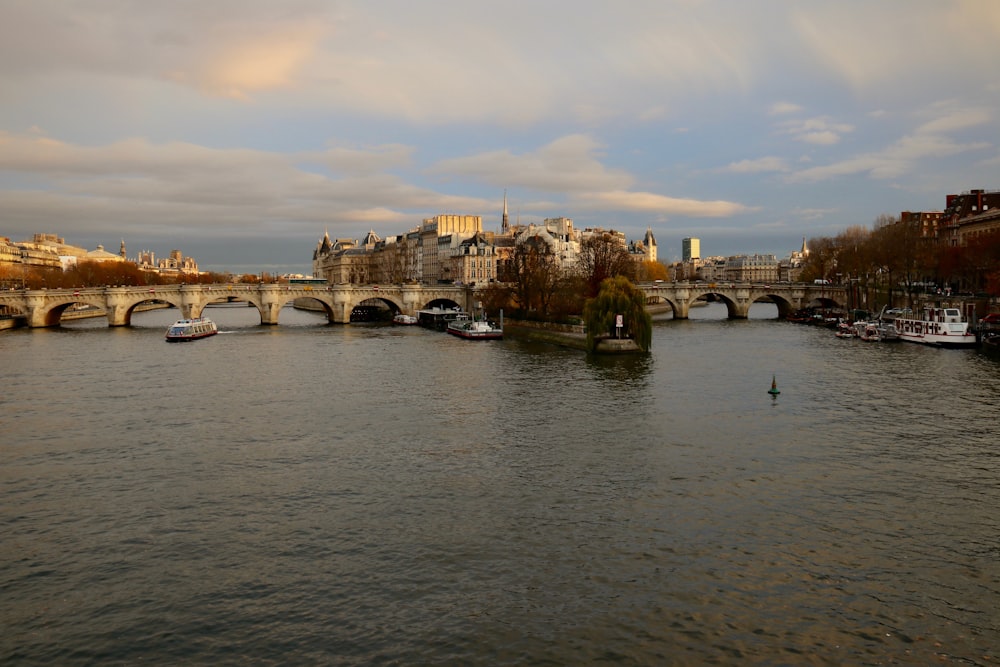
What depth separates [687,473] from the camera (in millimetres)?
23344

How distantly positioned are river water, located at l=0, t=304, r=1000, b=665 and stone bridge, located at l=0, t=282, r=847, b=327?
5499 centimetres

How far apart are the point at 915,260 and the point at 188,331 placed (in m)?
76.6

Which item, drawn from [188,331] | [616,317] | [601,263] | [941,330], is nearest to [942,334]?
[941,330]

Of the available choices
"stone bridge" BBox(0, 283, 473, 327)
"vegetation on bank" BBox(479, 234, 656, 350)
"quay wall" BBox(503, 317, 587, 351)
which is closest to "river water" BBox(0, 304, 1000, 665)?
"quay wall" BBox(503, 317, 587, 351)

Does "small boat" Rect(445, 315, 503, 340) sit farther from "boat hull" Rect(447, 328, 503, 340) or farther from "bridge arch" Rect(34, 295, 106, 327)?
"bridge arch" Rect(34, 295, 106, 327)

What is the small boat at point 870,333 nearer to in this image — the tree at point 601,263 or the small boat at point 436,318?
the tree at point 601,263

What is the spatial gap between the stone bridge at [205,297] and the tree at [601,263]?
73.4ft

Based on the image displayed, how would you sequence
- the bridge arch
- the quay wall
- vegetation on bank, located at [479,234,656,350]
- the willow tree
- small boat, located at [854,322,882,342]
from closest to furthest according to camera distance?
the willow tree < the quay wall < small boat, located at [854,322,882,342] < vegetation on bank, located at [479,234,656,350] < the bridge arch

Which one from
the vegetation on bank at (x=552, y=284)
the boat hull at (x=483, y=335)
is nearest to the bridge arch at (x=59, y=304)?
the vegetation on bank at (x=552, y=284)

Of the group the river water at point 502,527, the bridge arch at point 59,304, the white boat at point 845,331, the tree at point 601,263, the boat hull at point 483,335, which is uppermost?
the tree at point 601,263

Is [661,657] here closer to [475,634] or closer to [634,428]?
[475,634]

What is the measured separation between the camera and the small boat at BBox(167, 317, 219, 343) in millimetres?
70950

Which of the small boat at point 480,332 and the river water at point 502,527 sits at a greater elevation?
the small boat at point 480,332

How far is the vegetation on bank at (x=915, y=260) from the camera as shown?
262 ft
